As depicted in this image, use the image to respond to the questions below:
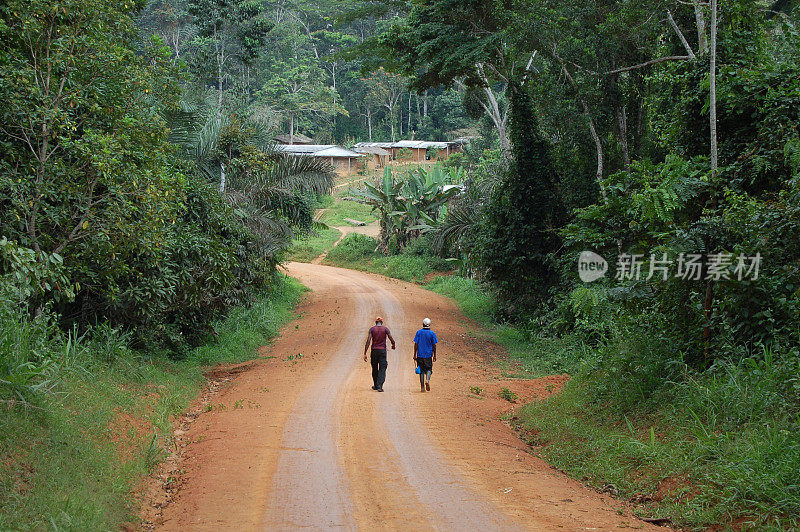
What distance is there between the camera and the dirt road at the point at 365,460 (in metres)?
6.23

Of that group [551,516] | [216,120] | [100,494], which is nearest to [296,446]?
[100,494]

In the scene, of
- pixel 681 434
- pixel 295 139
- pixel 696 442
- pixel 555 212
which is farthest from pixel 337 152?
pixel 696 442

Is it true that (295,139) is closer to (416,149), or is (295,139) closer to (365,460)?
(416,149)

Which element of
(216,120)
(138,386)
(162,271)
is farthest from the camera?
(216,120)

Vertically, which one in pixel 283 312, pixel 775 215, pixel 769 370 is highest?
pixel 775 215

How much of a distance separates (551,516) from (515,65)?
1824 cm

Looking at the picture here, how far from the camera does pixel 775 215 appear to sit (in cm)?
794

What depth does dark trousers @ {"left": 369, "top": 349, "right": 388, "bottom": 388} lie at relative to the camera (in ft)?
39.1

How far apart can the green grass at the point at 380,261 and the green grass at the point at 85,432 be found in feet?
65.3

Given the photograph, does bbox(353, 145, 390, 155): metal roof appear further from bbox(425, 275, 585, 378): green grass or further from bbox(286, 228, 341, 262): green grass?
bbox(425, 275, 585, 378): green grass

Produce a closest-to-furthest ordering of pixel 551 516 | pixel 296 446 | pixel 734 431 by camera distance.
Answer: pixel 551 516 → pixel 734 431 → pixel 296 446

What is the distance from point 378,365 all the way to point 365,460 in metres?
4.11

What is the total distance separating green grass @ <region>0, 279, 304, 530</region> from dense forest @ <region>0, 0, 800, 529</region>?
118mm

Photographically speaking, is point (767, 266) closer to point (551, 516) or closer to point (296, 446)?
point (551, 516)
